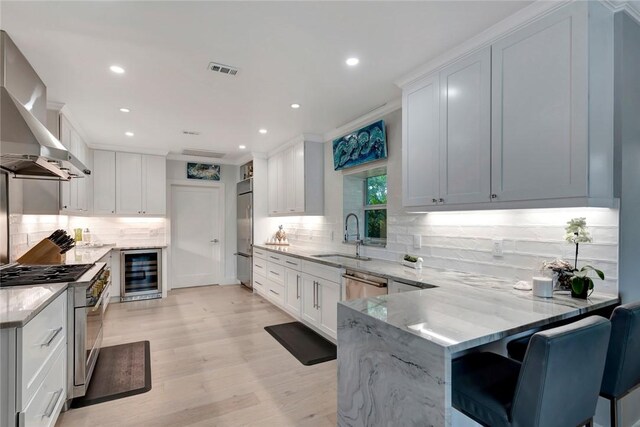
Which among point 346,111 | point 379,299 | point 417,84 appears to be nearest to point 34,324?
point 379,299

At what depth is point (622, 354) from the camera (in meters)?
1.43

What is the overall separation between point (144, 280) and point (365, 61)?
193 inches

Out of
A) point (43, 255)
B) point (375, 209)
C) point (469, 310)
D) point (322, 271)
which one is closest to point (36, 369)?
point (43, 255)

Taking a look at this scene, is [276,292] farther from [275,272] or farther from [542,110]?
[542,110]

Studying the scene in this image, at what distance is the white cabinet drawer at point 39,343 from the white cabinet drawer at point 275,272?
2.65m

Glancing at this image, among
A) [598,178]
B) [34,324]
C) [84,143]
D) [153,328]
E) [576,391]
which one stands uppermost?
[84,143]

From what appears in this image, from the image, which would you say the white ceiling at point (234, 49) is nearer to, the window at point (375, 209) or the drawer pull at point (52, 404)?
the window at point (375, 209)

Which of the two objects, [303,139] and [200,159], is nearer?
[303,139]

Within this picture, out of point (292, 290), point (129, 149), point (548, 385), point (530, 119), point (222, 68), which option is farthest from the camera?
A: point (129, 149)

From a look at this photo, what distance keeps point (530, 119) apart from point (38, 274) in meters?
3.39

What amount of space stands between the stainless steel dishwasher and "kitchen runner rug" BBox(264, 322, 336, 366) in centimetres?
65

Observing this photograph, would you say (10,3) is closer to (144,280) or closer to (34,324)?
(34,324)

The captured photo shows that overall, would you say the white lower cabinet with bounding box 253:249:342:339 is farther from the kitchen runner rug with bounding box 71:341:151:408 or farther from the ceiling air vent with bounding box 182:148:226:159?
the ceiling air vent with bounding box 182:148:226:159

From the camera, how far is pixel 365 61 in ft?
8.20
